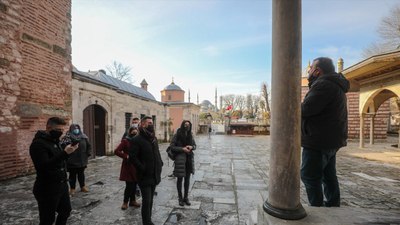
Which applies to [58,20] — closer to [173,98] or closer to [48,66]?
[48,66]

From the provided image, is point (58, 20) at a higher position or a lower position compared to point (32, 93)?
higher

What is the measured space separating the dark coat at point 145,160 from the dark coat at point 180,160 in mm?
814

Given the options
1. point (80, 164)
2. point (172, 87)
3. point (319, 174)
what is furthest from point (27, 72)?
point (172, 87)

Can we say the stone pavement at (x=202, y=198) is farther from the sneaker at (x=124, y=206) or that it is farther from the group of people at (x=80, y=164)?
the group of people at (x=80, y=164)

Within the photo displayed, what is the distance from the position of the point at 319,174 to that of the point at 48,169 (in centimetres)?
296

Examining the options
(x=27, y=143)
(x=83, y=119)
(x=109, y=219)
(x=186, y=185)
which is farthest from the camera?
(x=83, y=119)

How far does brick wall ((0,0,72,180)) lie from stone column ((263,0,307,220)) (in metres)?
6.74

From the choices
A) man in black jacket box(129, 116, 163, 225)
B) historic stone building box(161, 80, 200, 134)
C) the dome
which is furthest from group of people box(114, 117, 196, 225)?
the dome

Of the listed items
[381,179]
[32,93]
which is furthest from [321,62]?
[32,93]

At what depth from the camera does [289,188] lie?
223 centimetres

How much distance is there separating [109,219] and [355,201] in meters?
4.35

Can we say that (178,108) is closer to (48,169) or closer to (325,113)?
(48,169)

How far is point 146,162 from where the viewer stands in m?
3.19

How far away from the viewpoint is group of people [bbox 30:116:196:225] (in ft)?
8.27
